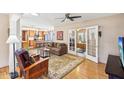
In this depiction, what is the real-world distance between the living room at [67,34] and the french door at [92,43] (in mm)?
27

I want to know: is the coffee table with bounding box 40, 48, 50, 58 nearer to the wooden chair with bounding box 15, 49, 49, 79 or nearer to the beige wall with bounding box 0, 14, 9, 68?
the wooden chair with bounding box 15, 49, 49, 79

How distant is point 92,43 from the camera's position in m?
3.13

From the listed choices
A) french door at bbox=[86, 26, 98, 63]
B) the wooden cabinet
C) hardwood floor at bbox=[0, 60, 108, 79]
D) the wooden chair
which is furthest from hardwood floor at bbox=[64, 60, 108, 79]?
the wooden cabinet

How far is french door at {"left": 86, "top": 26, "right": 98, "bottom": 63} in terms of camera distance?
2.96 meters

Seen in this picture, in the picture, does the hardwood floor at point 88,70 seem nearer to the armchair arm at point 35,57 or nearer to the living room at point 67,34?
the living room at point 67,34

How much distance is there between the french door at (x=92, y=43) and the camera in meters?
2.96

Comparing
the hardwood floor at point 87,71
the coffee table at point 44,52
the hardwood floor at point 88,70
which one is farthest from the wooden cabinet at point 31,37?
the hardwood floor at point 88,70

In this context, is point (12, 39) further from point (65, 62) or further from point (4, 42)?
point (65, 62)

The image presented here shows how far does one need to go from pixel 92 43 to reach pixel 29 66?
1822 mm

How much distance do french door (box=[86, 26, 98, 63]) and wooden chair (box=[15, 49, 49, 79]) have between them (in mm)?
1235
